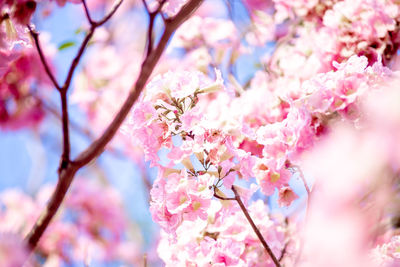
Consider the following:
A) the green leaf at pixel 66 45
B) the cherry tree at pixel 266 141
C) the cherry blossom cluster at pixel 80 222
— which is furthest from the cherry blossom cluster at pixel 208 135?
the cherry blossom cluster at pixel 80 222

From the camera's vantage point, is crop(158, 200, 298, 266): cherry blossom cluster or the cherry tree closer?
the cherry tree

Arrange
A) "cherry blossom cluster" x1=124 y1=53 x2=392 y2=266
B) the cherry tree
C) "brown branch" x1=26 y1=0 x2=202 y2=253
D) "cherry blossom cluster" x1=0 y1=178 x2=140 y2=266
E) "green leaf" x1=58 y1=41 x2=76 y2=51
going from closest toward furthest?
the cherry tree, "brown branch" x1=26 y1=0 x2=202 y2=253, "cherry blossom cluster" x1=124 y1=53 x2=392 y2=266, "green leaf" x1=58 y1=41 x2=76 y2=51, "cherry blossom cluster" x1=0 y1=178 x2=140 y2=266

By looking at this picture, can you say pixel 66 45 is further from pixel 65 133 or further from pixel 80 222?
pixel 80 222

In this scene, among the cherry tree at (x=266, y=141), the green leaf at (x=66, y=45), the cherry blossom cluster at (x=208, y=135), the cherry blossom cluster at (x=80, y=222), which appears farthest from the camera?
the cherry blossom cluster at (x=80, y=222)

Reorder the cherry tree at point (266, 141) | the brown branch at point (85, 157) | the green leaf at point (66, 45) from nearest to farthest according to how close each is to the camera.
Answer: the cherry tree at point (266, 141), the brown branch at point (85, 157), the green leaf at point (66, 45)

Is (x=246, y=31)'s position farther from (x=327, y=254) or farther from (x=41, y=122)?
(x=327, y=254)

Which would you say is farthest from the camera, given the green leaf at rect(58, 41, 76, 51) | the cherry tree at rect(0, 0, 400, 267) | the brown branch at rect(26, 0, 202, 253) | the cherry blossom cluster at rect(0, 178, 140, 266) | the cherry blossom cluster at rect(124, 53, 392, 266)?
the cherry blossom cluster at rect(0, 178, 140, 266)

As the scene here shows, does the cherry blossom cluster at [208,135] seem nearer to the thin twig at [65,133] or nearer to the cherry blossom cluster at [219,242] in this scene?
the cherry blossom cluster at [219,242]

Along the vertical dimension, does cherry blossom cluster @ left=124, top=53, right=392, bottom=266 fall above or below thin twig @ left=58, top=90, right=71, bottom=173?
below

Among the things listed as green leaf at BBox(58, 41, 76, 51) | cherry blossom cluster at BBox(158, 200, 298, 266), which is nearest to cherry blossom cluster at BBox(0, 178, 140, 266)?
green leaf at BBox(58, 41, 76, 51)

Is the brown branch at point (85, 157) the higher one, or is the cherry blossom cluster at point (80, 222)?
the brown branch at point (85, 157)

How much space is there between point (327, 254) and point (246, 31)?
156 cm

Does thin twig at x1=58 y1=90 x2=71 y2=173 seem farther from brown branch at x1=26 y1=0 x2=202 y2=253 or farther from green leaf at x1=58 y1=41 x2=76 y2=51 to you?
green leaf at x1=58 y1=41 x2=76 y2=51

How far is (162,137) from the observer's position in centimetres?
91
